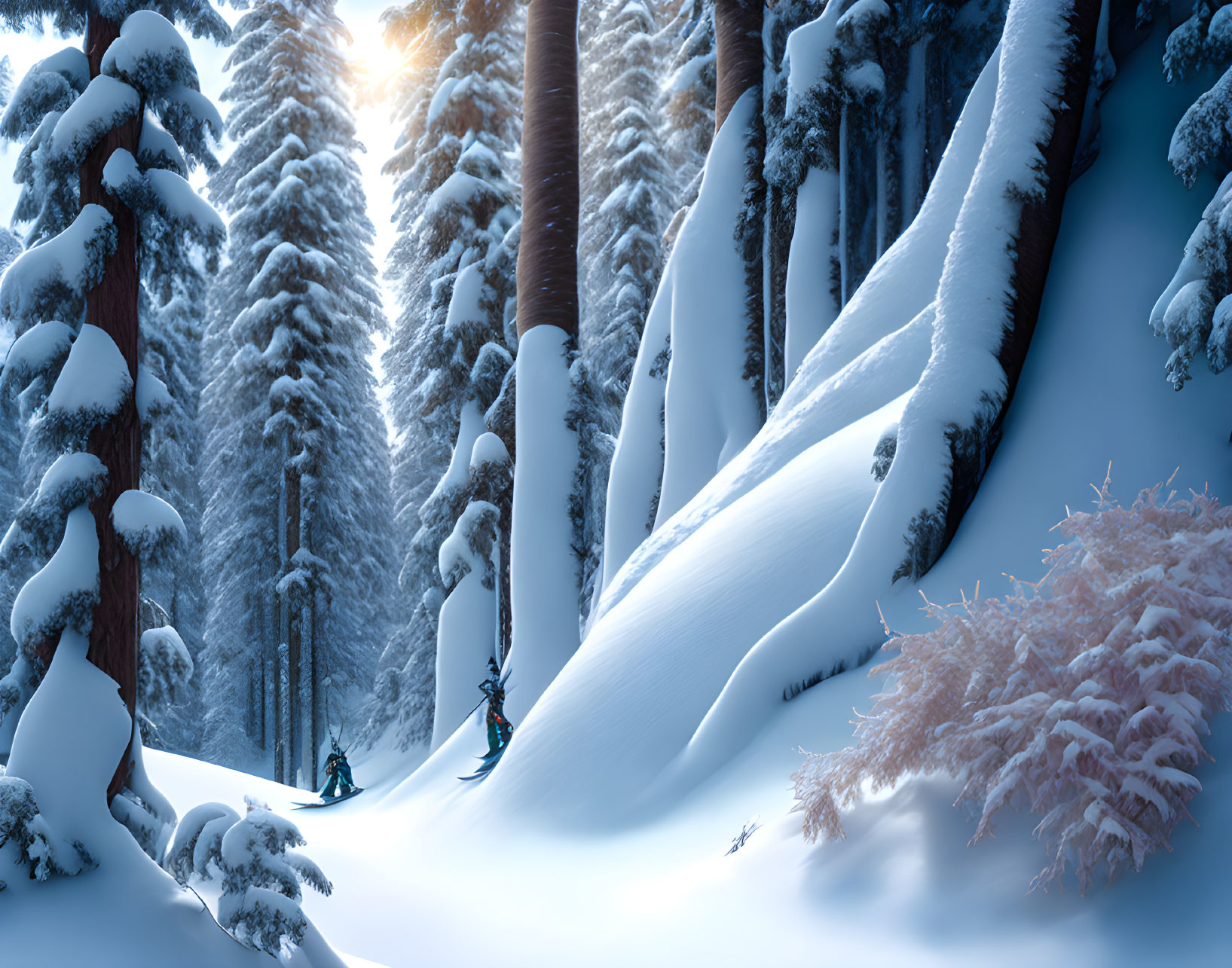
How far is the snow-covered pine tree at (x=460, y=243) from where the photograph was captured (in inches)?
643

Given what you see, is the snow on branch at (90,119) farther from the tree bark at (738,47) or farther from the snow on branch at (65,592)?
→ the tree bark at (738,47)

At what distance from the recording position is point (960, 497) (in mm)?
6102

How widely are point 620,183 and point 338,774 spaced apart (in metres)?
14.5

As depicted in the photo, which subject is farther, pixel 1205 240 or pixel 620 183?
pixel 620 183

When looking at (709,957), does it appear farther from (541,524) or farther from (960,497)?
(541,524)

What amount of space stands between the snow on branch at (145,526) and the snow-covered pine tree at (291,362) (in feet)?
54.0

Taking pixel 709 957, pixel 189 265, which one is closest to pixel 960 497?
pixel 709 957

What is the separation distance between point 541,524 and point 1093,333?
737cm

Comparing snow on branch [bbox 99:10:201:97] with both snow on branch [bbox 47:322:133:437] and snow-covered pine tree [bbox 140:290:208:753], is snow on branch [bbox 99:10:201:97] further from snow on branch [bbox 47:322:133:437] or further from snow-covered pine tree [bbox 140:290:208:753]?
snow-covered pine tree [bbox 140:290:208:753]

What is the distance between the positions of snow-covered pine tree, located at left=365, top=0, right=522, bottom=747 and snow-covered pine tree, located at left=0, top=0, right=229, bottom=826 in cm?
939

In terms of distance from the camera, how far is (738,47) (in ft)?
41.8

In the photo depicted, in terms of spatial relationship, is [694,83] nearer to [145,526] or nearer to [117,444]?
[117,444]

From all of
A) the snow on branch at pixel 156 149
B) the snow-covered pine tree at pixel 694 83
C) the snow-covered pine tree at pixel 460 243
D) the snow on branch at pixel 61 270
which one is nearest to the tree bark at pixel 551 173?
the snow-covered pine tree at pixel 694 83

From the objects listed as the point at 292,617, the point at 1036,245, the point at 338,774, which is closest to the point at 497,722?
the point at 338,774
